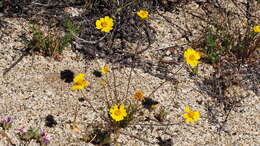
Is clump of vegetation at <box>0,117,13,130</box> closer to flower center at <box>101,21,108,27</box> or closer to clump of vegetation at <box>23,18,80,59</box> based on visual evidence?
clump of vegetation at <box>23,18,80,59</box>

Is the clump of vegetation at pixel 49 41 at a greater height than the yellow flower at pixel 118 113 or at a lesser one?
greater

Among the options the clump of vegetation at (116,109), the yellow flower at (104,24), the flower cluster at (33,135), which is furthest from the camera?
the yellow flower at (104,24)

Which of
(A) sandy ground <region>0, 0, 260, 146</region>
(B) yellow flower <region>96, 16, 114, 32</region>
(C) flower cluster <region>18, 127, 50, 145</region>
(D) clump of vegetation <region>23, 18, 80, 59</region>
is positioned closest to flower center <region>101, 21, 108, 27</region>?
(B) yellow flower <region>96, 16, 114, 32</region>

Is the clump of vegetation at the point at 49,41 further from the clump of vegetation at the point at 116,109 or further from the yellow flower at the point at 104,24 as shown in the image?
the clump of vegetation at the point at 116,109

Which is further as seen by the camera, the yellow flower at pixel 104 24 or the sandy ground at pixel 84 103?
the yellow flower at pixel 104 24

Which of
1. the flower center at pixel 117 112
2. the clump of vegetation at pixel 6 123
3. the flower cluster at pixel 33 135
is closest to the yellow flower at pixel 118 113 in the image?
the flower center at pixel 117 112

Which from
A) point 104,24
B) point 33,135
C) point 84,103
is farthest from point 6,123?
point 104,24

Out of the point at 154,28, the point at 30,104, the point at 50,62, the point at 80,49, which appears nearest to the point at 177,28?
the point at 154,28

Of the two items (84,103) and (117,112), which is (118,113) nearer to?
(117,112)

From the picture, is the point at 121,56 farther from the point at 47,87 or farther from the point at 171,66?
the point at 47,87
